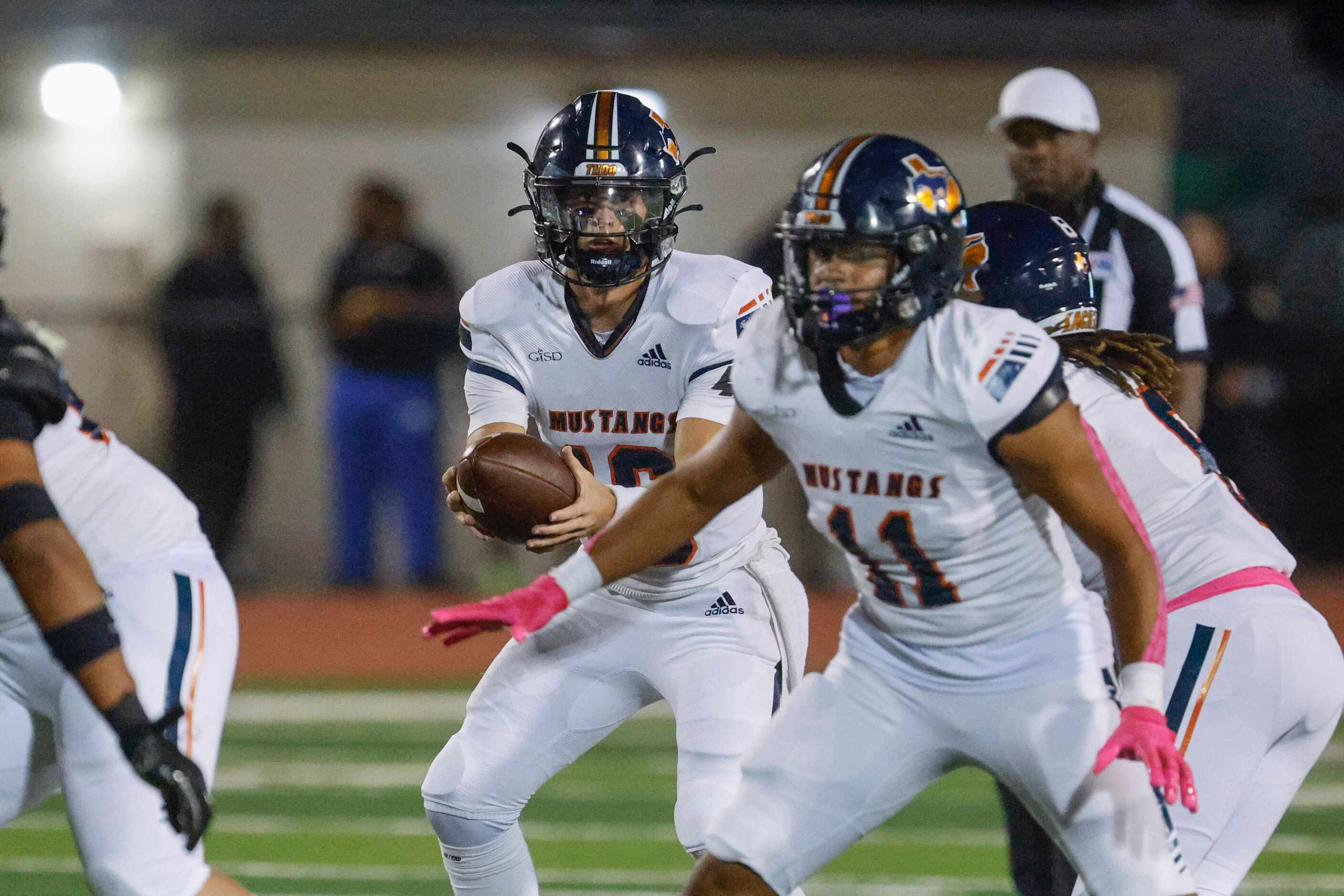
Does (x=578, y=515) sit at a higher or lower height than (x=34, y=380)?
lower

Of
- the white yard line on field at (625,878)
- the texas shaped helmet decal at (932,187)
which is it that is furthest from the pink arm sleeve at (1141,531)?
the white yard line on field at (625,878)

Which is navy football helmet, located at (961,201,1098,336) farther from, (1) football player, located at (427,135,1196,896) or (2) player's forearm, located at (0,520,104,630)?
(2) player's forearm, located at (0,520,104,630)

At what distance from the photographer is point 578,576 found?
10.7 ft

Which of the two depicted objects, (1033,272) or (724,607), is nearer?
(1033,272)

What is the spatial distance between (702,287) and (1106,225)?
5.37ft

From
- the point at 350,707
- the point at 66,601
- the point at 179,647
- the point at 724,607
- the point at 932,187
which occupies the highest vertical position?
the point at 932,187

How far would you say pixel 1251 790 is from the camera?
335cm

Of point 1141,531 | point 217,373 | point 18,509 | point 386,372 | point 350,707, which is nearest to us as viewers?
point 18,509

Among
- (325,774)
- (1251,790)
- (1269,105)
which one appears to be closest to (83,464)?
(1251,790)

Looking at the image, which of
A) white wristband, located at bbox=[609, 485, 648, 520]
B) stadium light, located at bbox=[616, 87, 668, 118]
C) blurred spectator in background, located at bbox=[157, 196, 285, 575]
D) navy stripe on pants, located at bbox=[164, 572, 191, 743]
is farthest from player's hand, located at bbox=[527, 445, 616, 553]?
stadium light, located at bbox=[616, 87, 668, 118]

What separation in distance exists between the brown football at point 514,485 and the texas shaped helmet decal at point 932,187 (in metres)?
0.93

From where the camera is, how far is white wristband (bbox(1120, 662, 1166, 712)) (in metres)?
2.84

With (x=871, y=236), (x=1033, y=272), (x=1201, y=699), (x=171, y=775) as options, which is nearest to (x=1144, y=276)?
(x=1033, y=272)

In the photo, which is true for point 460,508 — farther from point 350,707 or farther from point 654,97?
point 654,97
